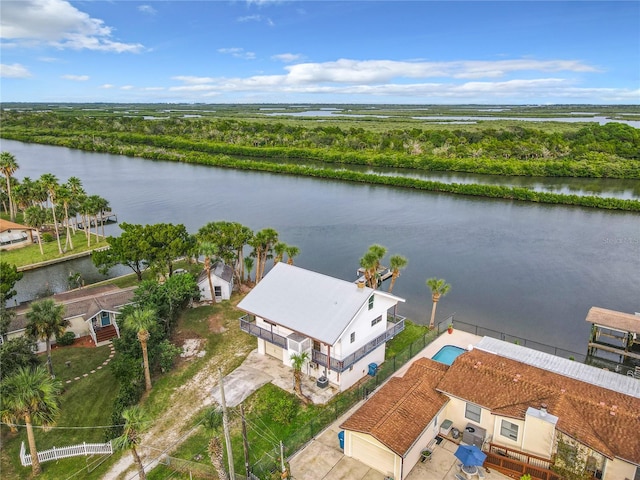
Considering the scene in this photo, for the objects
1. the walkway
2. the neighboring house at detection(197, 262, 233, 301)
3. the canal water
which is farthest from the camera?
the canal water

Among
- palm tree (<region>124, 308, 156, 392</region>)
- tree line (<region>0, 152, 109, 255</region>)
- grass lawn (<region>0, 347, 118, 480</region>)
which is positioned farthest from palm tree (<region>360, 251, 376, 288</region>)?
tree line (<region>0, 152, 109, 255</region>)

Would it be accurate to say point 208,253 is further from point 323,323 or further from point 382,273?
point 382,273

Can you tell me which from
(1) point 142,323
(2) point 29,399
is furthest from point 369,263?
(2) point 29,399

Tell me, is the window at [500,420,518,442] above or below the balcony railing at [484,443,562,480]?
above

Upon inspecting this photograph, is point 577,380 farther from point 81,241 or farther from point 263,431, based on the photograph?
point 81,241

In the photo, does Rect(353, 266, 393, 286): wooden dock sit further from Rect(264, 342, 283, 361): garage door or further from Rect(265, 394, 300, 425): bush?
Rect(265, 394, 300, 425): bush

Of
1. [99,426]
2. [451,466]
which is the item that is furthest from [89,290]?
Result: [451,466]

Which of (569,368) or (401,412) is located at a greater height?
(401,412)
